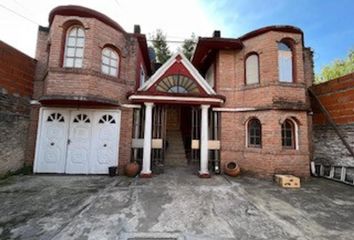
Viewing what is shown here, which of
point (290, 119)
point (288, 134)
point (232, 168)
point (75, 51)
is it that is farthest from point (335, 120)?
point (75, 51)

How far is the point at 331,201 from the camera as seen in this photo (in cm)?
516

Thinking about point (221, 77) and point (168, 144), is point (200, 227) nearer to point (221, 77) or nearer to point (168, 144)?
point (221, 77)

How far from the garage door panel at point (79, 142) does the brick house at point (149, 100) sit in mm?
40

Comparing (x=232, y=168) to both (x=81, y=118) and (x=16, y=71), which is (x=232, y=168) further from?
(x=16, y=71)

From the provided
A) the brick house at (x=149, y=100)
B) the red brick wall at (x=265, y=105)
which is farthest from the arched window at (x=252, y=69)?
the red brick wall at (x=265, y=105)

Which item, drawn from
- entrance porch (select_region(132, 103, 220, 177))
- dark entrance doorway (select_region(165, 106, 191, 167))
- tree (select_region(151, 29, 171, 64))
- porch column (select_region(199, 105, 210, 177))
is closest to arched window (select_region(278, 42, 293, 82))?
entrance porch (select_region(132, 103, 220, 177))

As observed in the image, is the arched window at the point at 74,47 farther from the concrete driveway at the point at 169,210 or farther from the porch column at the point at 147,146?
the concrete driveway at the point at 169,210

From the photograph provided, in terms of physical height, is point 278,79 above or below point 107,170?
above

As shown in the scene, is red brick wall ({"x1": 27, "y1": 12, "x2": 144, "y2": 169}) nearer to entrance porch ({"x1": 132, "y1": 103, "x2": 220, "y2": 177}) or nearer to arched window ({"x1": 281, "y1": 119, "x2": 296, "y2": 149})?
entrance porch ({"x1": 132, "y1": 103, "x2": 220, "y2": 177})

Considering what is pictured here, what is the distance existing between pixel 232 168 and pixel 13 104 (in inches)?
364

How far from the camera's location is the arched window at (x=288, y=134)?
7.91 m

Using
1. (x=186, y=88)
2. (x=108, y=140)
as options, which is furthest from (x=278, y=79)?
(x=108, y=140)

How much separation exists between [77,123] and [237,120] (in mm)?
7171

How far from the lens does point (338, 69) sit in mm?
22984
